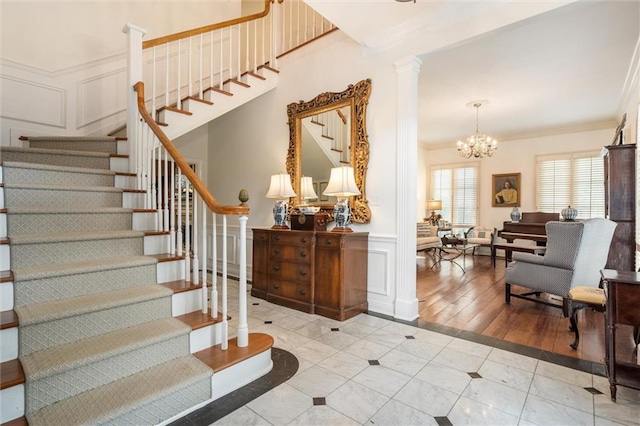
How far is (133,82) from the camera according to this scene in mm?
3189

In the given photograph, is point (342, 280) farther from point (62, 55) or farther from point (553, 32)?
point (62, 55)

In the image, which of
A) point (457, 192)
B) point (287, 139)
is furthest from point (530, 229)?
point (287, 139)

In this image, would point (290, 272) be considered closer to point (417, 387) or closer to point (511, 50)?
point (417, 387)

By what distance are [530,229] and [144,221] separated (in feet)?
22.0

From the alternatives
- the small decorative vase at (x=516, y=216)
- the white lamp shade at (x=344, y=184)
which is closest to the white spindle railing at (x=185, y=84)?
the white lamp shade at (x=344, y=184)

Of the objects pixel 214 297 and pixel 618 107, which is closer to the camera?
pixel 214 297

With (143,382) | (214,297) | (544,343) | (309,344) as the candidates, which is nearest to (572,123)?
(544,343)

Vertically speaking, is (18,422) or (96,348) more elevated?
(96,348)

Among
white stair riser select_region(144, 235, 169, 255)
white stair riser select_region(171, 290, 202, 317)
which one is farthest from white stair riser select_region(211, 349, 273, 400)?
white stair riser select_region(144, 235, 169, 255)

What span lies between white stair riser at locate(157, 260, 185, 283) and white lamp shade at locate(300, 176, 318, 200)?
2.08m

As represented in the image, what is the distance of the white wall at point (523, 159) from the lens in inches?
267

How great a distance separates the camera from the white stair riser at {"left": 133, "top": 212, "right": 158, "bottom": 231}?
105 inches

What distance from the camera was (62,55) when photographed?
3848mm

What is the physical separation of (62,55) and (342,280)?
4392 millimetres
